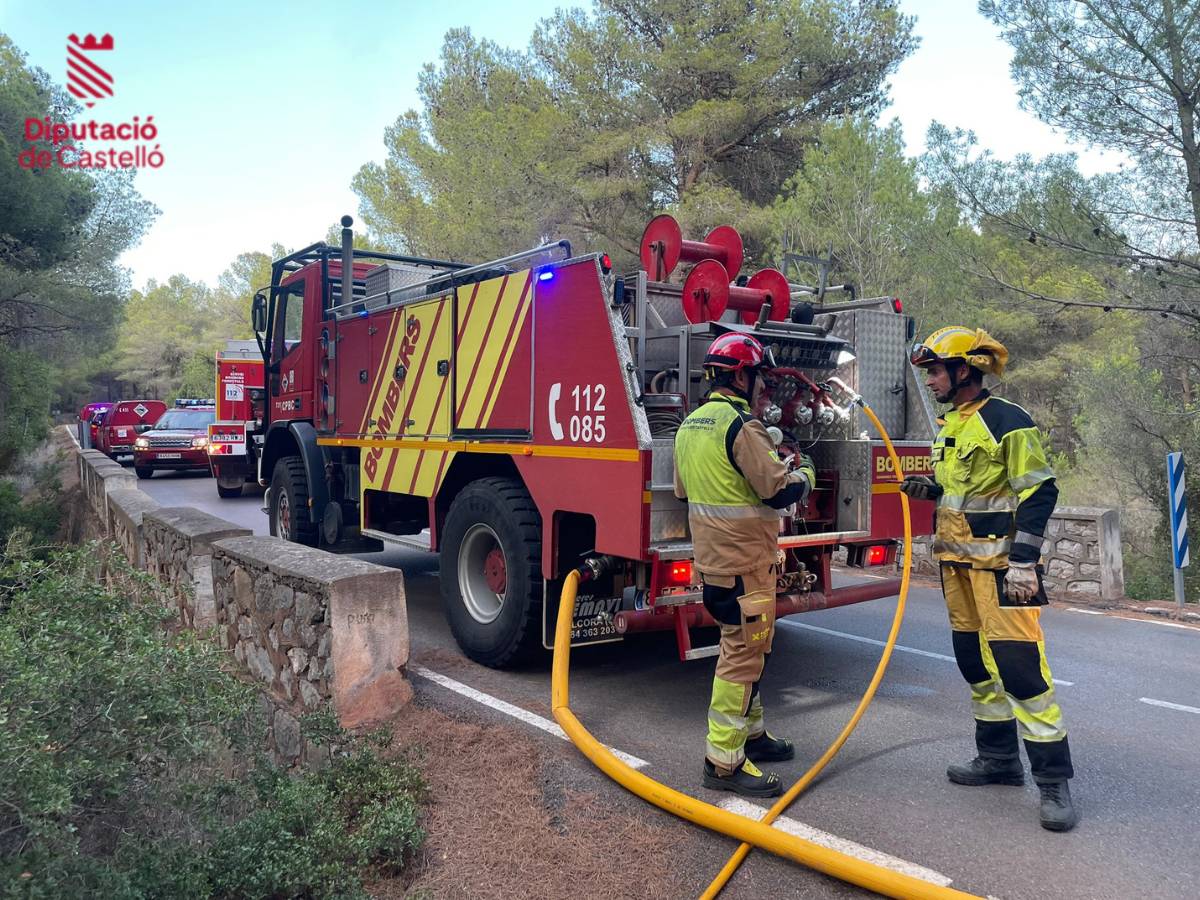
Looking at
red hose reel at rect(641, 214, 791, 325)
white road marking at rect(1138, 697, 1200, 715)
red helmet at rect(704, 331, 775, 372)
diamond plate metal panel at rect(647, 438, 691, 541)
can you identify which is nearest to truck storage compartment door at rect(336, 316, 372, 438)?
red hose reel at rect(641, 214, 791, 325)

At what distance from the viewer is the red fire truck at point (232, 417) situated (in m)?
15.6

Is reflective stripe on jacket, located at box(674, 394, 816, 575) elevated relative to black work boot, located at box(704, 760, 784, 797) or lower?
elevated

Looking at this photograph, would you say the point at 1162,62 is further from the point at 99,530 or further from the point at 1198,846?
the point at 99,530

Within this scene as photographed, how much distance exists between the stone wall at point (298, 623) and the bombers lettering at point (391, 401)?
4.36 ft

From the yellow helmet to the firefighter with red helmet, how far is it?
732 millimetres

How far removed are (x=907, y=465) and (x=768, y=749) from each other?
7.11ft

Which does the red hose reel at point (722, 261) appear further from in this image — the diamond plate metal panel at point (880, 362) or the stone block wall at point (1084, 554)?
the stone block wall at point (1084, 554)

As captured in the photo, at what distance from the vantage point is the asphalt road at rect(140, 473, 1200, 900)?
312cm

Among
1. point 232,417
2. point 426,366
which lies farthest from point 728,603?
point 232,417

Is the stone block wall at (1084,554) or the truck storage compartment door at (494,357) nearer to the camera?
the truck storage compartment door at (494,357)

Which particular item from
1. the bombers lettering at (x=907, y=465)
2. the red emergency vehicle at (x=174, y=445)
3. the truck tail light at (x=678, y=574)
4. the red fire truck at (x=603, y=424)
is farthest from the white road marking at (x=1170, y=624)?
the red emergency vehicle at (x=174, y=445)

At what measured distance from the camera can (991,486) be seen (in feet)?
12.1

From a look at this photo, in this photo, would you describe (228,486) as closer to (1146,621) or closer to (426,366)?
(426,366)

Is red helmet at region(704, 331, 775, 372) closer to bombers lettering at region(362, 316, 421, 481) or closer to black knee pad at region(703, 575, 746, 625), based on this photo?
black knee pad at region(703, 575, 746, 625)
